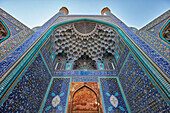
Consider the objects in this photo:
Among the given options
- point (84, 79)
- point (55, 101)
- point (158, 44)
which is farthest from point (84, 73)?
point (158, 44)

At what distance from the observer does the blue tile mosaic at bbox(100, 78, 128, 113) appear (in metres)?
2.88

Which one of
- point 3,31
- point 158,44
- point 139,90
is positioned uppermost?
point 3,31

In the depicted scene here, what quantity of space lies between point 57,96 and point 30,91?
973 mm

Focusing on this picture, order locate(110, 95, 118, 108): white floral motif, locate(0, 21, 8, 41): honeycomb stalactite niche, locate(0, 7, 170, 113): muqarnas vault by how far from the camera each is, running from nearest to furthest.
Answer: locate(0, 7, 170, 113): muqarnas vault
locate(110, 95, 118, 108): white floral motif
locate(0, 21, 8, 41): honeycomb stalactite niche

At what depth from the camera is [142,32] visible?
376 cm

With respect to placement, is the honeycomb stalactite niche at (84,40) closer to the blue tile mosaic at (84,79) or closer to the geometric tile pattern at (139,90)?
the blue tile mosaic at (84,79)

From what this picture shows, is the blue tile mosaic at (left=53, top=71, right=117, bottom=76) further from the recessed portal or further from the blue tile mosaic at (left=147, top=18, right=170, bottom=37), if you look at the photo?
the blue tile mosaic at (left=147, top=18, right=170, bottom=37)

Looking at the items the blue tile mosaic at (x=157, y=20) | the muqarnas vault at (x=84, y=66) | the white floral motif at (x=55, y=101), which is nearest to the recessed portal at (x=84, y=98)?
the muqarnas vault at (x=84, y=66)

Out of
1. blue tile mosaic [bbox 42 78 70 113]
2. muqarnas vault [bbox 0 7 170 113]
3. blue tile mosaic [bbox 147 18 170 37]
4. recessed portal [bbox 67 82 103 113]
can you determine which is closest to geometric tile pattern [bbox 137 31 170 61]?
muqarnas vault [bbox 0 7 170 113]

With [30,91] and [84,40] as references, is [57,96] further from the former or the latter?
[84,40]

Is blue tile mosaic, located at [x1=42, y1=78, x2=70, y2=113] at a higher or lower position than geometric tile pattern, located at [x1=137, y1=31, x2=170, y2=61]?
lower

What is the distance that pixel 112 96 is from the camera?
3.22 meters

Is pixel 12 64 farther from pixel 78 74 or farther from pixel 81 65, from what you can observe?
pixel 81 65

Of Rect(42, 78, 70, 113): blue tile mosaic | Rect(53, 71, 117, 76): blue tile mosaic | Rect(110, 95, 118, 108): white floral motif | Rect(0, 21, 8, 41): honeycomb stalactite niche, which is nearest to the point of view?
Rect(42, 78, 70, 113): blue tile mosaic
